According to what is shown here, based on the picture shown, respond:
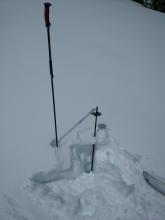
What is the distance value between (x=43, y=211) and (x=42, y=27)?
8.50 feet

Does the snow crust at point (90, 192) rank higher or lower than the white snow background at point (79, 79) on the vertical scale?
lower

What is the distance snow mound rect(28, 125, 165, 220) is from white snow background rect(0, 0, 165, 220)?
0.02 m

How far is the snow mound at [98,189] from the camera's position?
5.03ft

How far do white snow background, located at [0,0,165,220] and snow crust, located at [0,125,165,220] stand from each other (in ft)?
0.07

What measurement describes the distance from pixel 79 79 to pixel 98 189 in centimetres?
141

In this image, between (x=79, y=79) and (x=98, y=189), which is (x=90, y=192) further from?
(x=79, y=79)

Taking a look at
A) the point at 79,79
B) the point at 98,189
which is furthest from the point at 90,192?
the point at 79,79

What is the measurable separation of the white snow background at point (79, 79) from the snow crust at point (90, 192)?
0.02m

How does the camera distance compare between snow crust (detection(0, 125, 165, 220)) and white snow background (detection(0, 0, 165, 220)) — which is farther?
white snow background (detection(0, 0, 165, 220))

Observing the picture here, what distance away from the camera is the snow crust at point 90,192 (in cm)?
152

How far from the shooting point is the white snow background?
193 cm

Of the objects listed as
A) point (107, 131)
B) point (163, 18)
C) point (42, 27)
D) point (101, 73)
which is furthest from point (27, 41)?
point (163, 18)

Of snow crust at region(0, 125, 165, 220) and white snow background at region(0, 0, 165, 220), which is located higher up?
white snow background at region(0, 0, 165, 220)

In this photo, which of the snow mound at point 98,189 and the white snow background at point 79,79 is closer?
the snow mound at point 98,189
